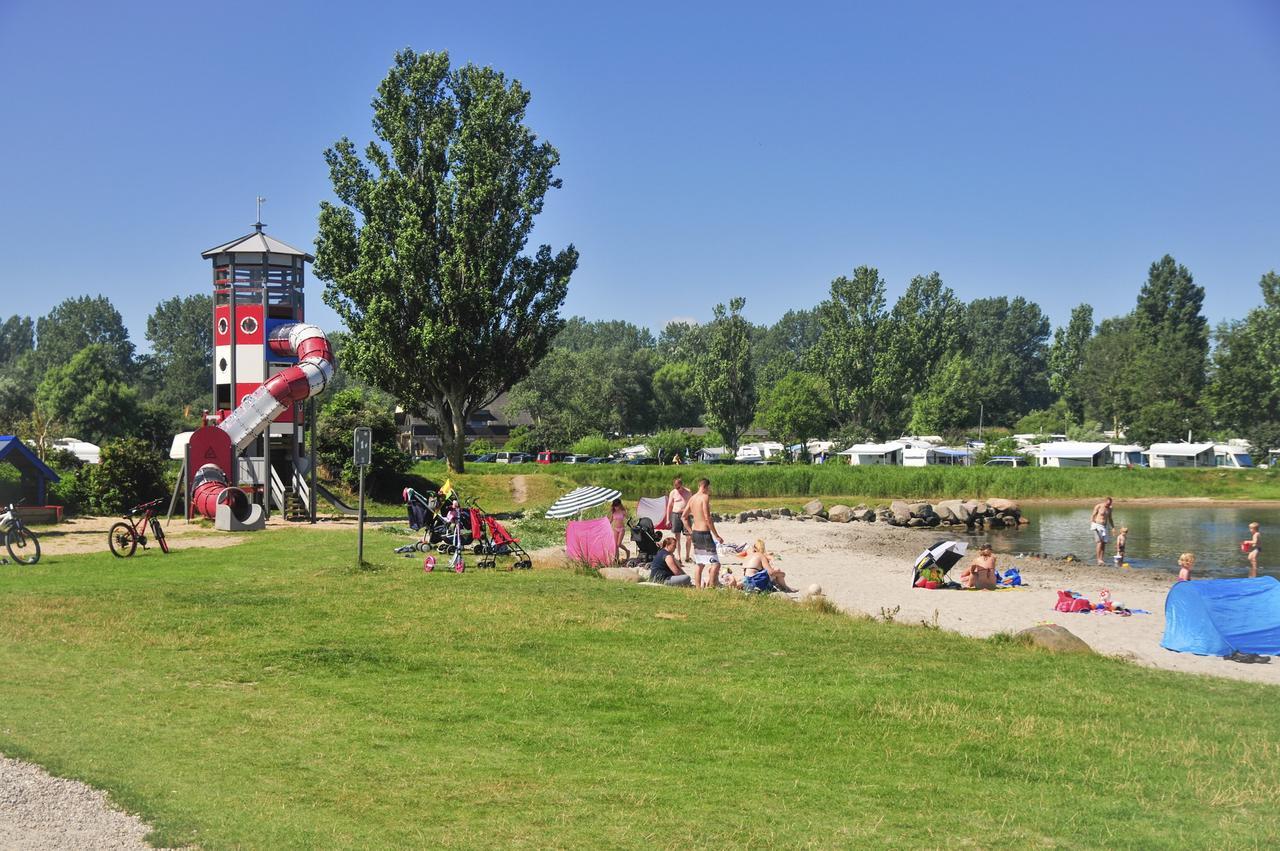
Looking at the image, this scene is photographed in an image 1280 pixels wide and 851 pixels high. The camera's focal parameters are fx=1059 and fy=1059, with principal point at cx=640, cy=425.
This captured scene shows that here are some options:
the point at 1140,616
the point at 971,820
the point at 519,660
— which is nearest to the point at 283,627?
the point at 519,660

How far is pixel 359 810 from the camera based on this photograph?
761 cm

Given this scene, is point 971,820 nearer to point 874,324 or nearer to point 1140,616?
point 1140,616

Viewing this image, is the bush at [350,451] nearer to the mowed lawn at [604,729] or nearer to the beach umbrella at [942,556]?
the beach umbrella at [942,556]

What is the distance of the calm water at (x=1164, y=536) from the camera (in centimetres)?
3158

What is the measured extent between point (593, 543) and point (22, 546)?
1171 cm

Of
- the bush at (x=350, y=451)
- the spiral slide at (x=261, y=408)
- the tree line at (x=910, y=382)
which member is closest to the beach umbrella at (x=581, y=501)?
the spiral slide at (x=261, y=408)

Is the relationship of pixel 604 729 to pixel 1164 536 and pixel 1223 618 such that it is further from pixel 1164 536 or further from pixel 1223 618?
pixel 1164 536

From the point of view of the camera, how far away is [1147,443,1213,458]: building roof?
7681cm

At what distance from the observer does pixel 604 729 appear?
9.95 m

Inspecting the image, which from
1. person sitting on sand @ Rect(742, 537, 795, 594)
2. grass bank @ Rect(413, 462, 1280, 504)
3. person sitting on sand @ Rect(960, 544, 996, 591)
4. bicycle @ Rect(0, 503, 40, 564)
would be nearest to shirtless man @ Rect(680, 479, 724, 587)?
person sitting on sand @ Rect(742, 537, 795, 594)

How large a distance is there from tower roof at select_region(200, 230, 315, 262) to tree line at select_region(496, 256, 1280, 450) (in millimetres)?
37712

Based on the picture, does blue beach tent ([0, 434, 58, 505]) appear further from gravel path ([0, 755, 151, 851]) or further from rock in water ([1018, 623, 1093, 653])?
rock in water ([1018, 623, 1093, 653])

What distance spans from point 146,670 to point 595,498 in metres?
17.8

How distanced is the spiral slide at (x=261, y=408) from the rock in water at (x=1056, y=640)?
2246cm
